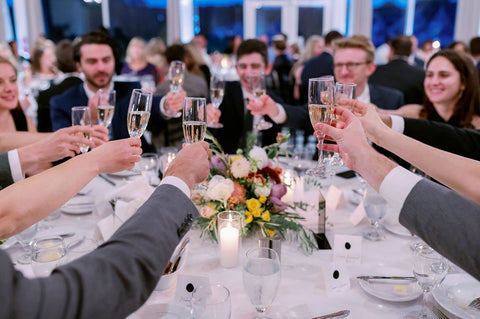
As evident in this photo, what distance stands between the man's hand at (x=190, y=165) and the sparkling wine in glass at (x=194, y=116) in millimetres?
323

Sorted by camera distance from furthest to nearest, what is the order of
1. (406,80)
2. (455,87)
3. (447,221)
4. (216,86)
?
(406,80) < (455,87) < (216,86) < (447,221)

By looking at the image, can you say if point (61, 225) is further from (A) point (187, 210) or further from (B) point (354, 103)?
(B) point (354, 103)

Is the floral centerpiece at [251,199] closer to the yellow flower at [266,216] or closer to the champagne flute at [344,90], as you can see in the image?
the yellow flower at [266,216]

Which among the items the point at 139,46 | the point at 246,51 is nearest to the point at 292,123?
the point at 246,51

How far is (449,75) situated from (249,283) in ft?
7.71

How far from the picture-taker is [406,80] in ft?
14.2

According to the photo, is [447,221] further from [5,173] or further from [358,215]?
[5,173]

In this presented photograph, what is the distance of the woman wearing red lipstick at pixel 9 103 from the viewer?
2514mm

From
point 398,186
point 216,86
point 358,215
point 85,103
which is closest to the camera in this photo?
point 398,186

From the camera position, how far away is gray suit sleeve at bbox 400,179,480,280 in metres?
0.79

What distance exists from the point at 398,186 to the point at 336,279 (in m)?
0.41

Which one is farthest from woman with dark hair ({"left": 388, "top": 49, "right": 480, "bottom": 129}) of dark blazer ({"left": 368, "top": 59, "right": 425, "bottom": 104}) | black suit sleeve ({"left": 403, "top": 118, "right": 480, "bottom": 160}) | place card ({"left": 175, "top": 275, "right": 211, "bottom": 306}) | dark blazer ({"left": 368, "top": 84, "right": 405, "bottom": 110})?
place card ({"left": 175, "top": 275, "right": 211, "bottom": 306})

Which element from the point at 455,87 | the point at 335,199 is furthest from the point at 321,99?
the point at 455,87

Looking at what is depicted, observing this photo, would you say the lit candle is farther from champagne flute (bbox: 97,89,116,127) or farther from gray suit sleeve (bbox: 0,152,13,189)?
champagne flute (bbox: 97,89,116,127)
